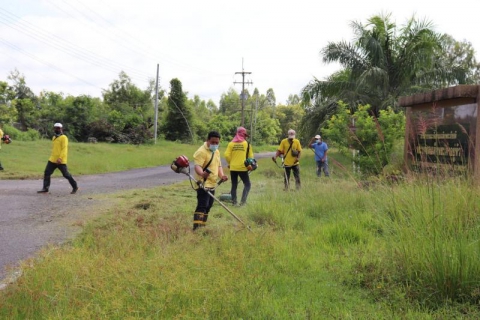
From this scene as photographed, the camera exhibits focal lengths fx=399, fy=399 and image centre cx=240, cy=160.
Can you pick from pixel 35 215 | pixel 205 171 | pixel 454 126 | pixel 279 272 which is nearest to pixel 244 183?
pixel 205 171

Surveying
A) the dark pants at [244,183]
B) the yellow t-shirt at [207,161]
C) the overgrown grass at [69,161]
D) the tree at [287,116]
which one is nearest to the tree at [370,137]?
the dark pants at [244,183]

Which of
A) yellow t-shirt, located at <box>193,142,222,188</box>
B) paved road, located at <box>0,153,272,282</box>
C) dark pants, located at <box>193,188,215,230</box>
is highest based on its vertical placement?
yellow t-shirt, located at <box>193,142,222,188</box>

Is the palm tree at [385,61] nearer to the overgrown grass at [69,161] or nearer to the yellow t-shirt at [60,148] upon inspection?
the overgrown grass at [69,161]

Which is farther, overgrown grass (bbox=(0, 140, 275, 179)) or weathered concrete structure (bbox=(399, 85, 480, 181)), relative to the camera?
overgrown grass (bbox=(0, 140, 275, 179))

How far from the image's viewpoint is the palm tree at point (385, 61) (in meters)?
20.2

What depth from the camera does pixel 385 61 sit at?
21156mm

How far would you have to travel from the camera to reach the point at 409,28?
21.0 m

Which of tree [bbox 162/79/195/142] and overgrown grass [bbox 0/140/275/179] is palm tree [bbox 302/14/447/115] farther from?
tree [bbox 162/79/195/142]

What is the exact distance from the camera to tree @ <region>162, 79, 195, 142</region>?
46.2 meters

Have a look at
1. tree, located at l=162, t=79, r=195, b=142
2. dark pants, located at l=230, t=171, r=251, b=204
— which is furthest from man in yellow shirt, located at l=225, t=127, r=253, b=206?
tree, located at l=162, t=79, r=195, b=142

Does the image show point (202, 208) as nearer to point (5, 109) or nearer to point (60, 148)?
point (60, 148)

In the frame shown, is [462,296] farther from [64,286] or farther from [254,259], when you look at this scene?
[64,286]

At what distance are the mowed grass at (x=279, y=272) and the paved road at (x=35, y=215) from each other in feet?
2.29

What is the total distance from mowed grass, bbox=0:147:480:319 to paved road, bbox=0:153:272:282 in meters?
0.70
